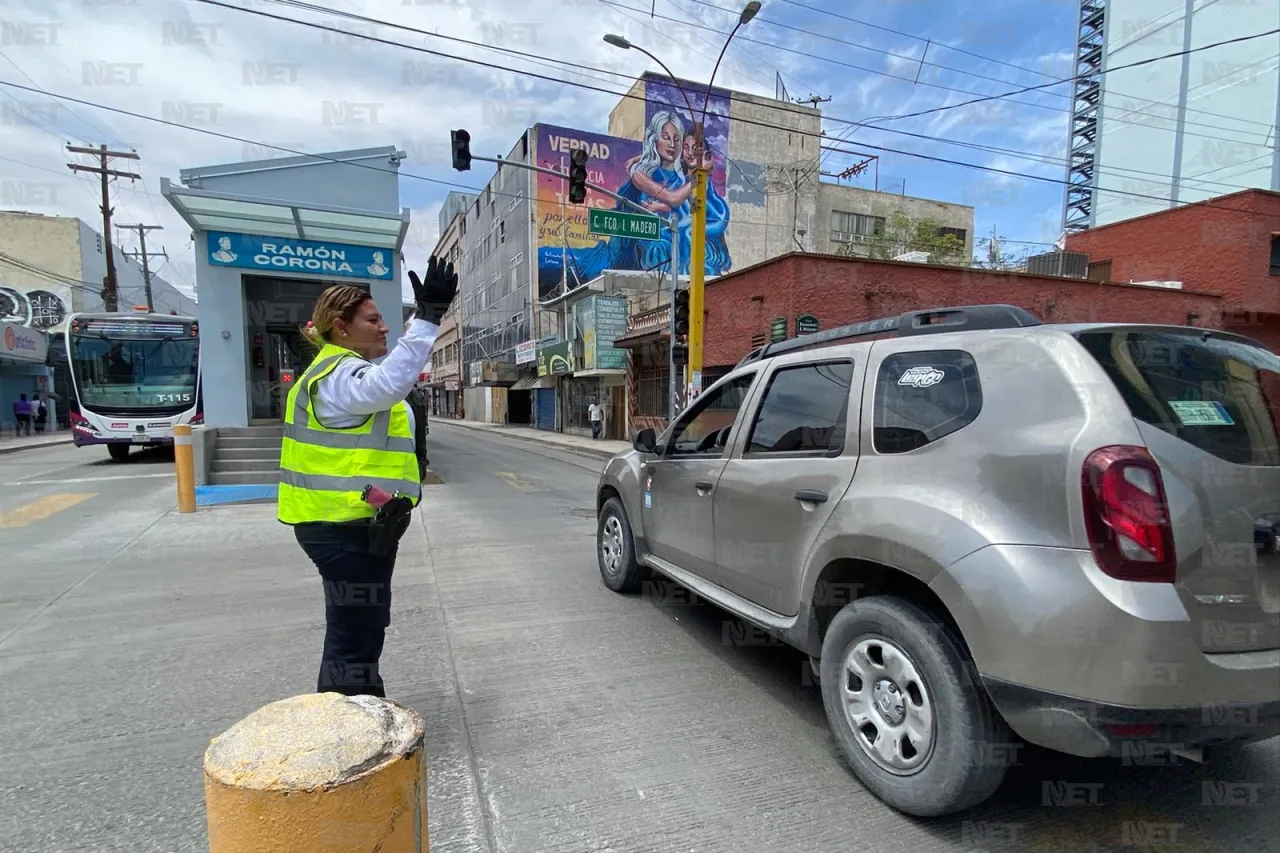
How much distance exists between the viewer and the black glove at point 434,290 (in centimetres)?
236

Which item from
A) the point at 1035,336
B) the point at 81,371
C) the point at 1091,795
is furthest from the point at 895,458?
the point at 81,371

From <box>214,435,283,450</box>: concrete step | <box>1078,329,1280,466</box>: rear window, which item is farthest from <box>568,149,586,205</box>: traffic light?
<box>1078,329,1280,466</box>: rear window

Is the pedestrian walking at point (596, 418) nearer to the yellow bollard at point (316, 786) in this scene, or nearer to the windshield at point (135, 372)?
the windshield at point (135, 372)

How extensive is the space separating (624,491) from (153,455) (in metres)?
17.4

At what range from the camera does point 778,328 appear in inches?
553

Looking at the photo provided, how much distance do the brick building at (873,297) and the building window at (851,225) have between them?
26718mm

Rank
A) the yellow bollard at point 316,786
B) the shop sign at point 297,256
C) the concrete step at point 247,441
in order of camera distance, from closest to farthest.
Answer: the yellow bollard at point 316,786 < the concrete step at point 247,441 < the shop sign at point 297,256

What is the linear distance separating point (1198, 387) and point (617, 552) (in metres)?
3.78

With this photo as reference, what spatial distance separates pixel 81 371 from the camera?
13875 millimetres

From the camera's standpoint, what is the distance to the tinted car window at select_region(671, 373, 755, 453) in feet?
12.4

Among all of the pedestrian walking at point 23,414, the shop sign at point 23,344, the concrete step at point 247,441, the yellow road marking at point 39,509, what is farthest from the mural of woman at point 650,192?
the yellow road marking at point 39,509

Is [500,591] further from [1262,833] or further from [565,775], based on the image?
[1262,833]

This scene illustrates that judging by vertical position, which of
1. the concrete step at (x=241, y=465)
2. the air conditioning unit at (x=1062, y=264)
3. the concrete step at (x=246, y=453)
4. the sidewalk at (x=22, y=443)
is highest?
the air conditioning unit at (x=1062, y=264)

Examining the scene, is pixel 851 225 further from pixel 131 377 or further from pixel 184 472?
pixel 184 472
